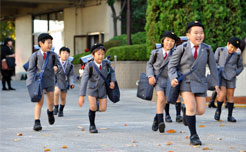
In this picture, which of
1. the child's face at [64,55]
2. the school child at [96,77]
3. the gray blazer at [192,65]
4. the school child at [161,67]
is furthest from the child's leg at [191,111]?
the child's face at [64,55]

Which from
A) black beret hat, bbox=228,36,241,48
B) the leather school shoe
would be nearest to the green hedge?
black beret hat, bbox=228,36,241,48

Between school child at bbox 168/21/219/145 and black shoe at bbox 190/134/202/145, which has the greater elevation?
school child at bbox 168/21/219/145

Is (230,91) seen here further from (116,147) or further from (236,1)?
(236,1)

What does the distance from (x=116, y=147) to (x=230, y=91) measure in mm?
4346

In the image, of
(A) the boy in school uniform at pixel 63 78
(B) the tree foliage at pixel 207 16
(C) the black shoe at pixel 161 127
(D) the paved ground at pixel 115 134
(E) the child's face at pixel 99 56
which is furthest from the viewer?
(B) the tree foliage at pixel 207 16

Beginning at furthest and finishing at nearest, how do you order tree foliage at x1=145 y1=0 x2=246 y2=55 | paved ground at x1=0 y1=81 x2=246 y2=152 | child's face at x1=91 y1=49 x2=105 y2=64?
tree foliage at x1=145 y1=0 x2=246 y2=55, child's face at x1=91 y1=49 x2=105 y2=64, paved ground at x1=0 y1=81 x2=246 y2=152

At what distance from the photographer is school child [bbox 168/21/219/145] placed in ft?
23.4

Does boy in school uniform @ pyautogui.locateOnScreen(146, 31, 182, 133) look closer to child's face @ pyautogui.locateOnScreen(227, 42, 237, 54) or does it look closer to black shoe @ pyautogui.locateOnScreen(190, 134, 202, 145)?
black shoe @ pyautogui.locateOnScreen(190, 134, 202, 145)

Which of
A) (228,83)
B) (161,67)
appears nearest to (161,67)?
(161,67)

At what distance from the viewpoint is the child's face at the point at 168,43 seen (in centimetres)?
869

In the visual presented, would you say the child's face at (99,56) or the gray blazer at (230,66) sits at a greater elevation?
the child's face at (99,56)

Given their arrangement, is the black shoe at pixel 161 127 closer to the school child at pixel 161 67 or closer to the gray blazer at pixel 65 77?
the school child at pixel 161 67

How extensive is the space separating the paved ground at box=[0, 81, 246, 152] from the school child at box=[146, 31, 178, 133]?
1.54ft

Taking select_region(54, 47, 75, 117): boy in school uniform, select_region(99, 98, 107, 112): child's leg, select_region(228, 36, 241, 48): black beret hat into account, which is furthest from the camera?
select_region(54, 47, 75, 117): boy in school uniform
